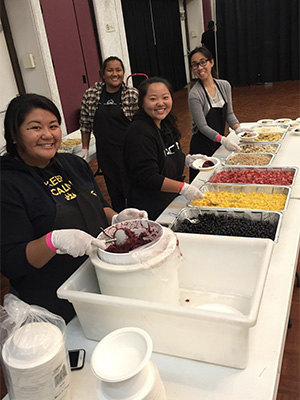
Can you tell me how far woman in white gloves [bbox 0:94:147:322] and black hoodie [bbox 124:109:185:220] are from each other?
523 millimetres

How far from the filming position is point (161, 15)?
8.52 m

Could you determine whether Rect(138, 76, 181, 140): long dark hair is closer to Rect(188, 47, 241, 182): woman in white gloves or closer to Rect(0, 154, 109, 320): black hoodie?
Rect(188, 47, 241, 182): woman in white gloves

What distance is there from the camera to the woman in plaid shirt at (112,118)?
108 inches

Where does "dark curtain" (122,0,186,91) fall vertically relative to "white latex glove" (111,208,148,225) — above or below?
above

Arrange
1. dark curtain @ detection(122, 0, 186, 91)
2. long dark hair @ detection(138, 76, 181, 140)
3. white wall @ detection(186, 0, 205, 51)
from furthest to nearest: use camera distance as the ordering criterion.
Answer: white wall @ detection(186, 0, 205, 51) < dark curtain @ detection(122, 0, 186, 91) < long dark hair @ detection(138, 76, 181, 140)

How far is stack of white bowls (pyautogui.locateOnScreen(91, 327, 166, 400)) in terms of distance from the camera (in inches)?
27.2

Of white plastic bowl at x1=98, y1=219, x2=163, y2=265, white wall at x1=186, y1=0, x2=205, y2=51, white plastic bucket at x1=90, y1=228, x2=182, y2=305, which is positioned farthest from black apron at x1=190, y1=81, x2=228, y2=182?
white wall at x1=186, y1=0, x2=205, y2=51

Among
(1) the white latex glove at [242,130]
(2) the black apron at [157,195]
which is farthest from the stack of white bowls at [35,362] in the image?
(1) the white latex glove at [242,130]

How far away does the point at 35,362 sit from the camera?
2.37ft

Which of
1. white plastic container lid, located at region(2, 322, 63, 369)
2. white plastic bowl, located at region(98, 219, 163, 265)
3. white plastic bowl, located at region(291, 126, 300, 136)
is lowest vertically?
white plastic bowl, located at region(291, 126, 300, 136)

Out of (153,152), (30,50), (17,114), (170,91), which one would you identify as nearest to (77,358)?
(17,114)

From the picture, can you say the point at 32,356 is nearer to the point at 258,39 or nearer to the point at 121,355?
the point at 121,355

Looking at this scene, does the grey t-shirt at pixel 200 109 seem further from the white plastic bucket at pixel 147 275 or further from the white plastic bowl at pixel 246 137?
the white plastic bucket at pixel 147 275

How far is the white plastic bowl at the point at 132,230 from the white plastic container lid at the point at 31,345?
0.23 m
